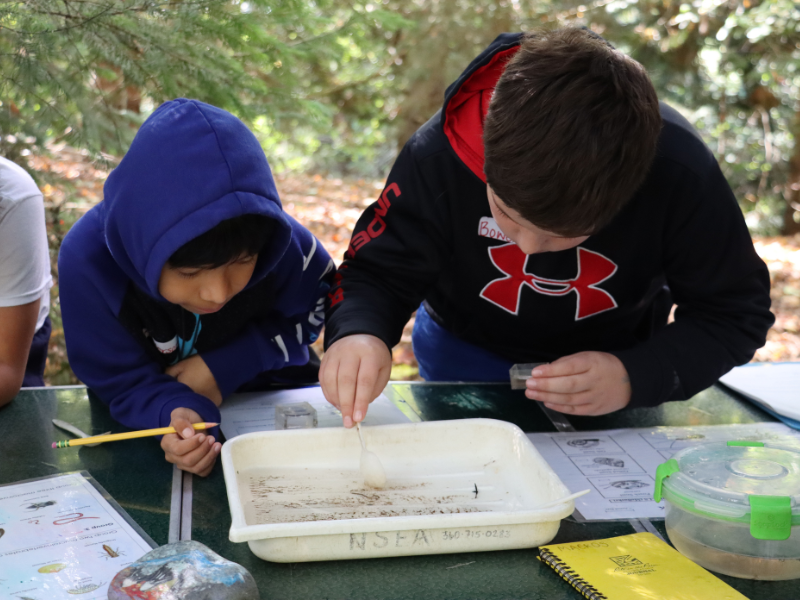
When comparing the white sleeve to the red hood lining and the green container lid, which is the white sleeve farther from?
the green container lid

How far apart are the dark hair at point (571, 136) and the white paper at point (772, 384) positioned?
82 centimetres

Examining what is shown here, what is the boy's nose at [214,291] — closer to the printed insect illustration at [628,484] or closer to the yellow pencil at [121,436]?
the yellow pencil at [121,436]

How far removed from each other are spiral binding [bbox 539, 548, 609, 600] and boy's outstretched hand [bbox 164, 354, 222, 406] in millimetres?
798

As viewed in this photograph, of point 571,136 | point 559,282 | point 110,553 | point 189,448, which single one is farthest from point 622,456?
point 110,553

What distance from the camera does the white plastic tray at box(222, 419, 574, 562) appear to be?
93cm

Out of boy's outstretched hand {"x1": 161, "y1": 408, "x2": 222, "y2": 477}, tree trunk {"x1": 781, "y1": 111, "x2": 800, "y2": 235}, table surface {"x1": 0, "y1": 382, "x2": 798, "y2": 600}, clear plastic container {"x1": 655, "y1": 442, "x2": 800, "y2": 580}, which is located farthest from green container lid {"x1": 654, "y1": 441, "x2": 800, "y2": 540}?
tree trunk {"x1": 781, "y1": 111, "x2": 800, "y2": 235}

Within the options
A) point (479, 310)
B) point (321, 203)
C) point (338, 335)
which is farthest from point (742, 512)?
point (321, 203)

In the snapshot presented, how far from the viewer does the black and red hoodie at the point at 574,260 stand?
4.44 ft

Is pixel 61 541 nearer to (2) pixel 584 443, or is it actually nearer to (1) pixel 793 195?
(2) pixel 584 443

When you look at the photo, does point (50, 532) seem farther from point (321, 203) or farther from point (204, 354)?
point (321, 203)

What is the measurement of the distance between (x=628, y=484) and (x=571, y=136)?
61cm

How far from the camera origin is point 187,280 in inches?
48.7

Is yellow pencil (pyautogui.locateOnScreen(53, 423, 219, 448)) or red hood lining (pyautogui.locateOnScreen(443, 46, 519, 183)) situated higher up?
red hood lining (pyautogui.locateOnScreen(443, 46, 519, 183))

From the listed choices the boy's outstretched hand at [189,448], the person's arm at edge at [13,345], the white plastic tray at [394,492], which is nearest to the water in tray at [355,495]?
the white plastic tray at [394,492]
